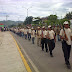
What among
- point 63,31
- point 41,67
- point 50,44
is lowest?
point 41,67

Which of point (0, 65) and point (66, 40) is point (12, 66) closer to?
point (0, 65)

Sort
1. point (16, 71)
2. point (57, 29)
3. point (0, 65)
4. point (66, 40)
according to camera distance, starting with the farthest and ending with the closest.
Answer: point (57, 29)
point (0, 65)
point (66, 40)
point (16, 71)

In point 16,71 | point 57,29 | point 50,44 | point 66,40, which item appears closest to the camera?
point 16,71

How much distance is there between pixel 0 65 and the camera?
6.48 metres

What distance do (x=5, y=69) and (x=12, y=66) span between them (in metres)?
0.45

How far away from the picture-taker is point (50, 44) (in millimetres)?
8102

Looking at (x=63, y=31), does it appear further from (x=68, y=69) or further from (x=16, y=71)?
(x=16, y=71)

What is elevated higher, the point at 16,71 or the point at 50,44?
the point at 50,44

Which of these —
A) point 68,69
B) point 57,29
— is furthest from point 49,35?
point 57,29

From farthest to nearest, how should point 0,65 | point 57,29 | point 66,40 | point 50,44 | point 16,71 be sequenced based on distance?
point 57,29 → point 50,44 → point 0,65 → point 66,40 → point 16,71

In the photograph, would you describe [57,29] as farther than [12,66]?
Yes

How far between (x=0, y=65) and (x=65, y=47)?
2.97 metres

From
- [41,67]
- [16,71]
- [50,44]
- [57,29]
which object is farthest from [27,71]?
[57,29]

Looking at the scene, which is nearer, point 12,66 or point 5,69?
point 5,69
